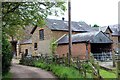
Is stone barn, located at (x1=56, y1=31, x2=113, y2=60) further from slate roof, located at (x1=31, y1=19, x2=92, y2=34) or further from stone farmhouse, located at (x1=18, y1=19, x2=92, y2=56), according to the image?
slate roof, located at (x1=31, y1=19, x2=92, y2=34)

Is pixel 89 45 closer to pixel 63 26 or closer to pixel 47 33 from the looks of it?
pixel 47 33

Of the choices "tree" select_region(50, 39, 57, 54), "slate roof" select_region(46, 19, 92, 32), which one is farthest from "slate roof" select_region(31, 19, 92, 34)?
"tree" select_region(50, 39, 57, 54)

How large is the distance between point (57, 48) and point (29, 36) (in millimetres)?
9365

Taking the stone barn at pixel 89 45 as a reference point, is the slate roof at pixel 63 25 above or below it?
above

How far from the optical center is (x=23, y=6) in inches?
407

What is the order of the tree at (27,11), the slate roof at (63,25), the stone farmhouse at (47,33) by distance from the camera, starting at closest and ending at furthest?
the tree at (27,11), the stone farmhouse at (47,33), the slate roof at (63,25)

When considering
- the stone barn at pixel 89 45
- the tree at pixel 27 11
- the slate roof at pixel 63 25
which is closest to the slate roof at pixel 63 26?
the slate roof at pixel 63 25

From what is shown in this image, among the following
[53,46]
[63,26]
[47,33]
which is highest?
[63,26]

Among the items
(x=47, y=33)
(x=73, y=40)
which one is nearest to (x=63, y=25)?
(x=47, y=33)

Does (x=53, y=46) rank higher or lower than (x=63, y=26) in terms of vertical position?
lower

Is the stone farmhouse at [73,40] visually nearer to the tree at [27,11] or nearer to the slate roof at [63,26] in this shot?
the slate roof at [63,26]

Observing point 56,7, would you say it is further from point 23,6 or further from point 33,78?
point 33,78


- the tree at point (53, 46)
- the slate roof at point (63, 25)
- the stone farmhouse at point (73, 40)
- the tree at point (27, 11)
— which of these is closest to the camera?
the tree at point (27, 11)

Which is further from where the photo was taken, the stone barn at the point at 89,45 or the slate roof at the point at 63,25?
the slate roof at the point at 63,25
